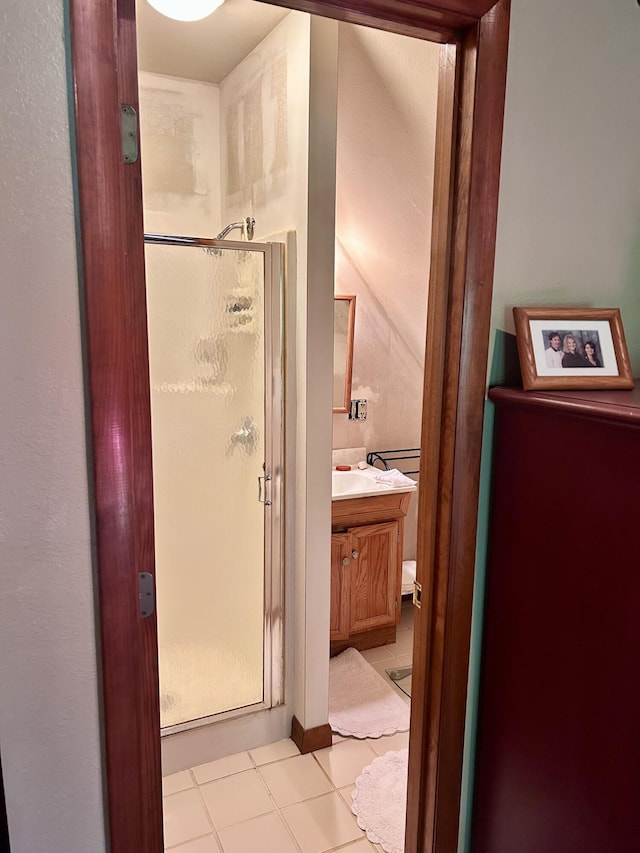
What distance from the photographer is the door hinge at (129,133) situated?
94 centimetres

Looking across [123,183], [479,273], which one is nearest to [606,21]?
[479,273]

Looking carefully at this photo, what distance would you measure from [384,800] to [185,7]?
257cm

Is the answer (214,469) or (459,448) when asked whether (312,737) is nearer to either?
(214,469)

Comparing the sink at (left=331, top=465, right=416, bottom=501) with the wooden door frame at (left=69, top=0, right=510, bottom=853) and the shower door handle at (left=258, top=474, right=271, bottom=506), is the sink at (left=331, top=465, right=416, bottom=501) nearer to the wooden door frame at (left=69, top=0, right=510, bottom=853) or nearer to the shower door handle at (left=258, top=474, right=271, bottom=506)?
the shower door handle at (left=258, top=474, right=271, bottom=506)

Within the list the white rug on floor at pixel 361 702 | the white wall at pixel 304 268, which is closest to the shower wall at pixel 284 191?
the white wall at pixel 304 268

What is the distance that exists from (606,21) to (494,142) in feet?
1.25

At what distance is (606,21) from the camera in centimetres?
127

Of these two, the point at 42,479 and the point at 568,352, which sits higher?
the point at 568,352

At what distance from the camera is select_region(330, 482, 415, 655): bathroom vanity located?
2.73m

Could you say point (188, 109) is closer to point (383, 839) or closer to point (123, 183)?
point (123, 183)

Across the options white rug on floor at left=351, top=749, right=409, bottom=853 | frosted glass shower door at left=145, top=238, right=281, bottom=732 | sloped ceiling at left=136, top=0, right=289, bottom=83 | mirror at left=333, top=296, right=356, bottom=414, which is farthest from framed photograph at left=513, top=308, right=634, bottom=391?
mirror at left=333, top=296, right=356, bottom=414

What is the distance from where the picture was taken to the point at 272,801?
203 centimetres

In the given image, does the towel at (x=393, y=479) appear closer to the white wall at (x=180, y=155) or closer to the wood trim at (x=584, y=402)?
the white wall at (x=180, y=155)

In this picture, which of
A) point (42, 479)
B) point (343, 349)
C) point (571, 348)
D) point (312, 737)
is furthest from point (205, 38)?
point (312, 737)
